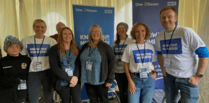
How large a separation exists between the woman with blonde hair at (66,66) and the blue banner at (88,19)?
87 cm

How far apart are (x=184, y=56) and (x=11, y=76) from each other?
7.56ft

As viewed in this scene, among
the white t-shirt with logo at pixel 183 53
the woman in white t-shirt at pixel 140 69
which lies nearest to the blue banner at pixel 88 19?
the woman in white t-shirt at pixel 140 69

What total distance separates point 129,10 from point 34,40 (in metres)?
2.76

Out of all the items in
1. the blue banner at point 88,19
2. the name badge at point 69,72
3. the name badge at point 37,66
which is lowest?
the name badge at point 69,72

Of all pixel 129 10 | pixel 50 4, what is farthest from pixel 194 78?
pixel 50 4

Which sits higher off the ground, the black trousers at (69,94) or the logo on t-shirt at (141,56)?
the logo on t-shirt at (141,56)

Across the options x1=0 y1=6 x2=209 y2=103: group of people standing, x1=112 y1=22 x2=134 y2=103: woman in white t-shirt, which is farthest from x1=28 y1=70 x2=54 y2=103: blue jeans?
x1=112 y1=22 x2=134 y2=103: woman in white t-shirt

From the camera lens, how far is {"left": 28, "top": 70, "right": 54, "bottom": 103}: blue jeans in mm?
1851

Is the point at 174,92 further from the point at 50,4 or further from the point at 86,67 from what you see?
the point at 50,4

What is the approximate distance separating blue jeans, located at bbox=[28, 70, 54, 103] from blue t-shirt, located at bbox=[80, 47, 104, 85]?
0.66 meters

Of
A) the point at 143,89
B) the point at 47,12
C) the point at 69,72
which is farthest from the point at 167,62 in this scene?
the point at 47,12

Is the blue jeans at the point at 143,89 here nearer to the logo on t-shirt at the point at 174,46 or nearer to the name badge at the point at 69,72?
the logo on t-shirt at the point at 174,46

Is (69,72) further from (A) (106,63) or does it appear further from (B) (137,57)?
(B) (137,57)

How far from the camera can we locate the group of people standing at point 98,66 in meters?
1.40
